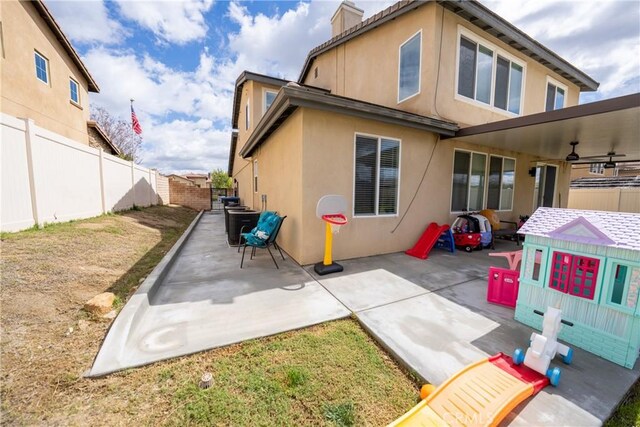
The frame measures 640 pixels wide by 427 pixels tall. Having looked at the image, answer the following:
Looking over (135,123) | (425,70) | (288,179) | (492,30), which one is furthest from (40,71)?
(492,30)

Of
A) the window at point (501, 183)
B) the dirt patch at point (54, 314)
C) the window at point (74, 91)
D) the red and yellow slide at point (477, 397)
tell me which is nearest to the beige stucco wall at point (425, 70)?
the window at point (501, 183)

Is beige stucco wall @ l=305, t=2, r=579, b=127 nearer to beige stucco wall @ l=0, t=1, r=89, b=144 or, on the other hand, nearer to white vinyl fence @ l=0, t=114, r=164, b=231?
white vinyl fence @ l=0, t=114, r=164, b=231

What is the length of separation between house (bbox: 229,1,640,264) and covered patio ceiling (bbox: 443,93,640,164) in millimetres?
26

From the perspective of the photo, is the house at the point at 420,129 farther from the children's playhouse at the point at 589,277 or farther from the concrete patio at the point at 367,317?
the children's playhouse at the point at 589,277

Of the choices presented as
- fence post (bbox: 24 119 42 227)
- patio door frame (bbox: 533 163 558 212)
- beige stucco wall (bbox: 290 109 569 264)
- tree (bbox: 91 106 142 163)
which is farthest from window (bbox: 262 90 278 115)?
tree (bbox: 91 106 142 163)

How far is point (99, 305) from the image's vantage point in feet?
9.47

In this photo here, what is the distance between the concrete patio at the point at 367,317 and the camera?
204 cm

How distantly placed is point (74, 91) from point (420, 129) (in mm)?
17838

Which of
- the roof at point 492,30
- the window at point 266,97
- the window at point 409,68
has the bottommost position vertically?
the window at point 409,68

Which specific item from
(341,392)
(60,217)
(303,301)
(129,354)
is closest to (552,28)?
(303,301)

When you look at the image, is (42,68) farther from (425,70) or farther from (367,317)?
(367,317)

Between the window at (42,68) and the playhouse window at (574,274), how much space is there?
57.5ft

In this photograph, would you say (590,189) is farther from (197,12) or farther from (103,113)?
(103,113)

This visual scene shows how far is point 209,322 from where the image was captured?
112 inches
